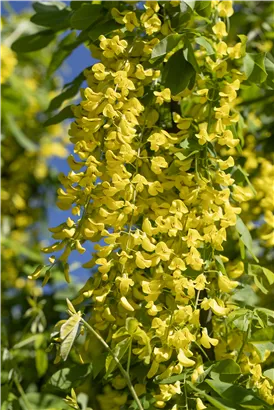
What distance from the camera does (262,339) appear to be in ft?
3.13

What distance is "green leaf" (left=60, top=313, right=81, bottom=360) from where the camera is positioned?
0.84 meters

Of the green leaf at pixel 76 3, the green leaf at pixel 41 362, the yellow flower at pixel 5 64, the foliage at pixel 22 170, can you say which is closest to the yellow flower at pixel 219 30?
the green leaf at pixel 76 3

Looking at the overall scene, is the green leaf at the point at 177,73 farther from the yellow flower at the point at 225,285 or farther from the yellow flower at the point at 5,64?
the yellow flower at the point at 5,64

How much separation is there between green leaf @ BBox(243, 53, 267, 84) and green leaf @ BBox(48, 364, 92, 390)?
52cm

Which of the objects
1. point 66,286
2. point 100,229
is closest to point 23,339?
point 66,286

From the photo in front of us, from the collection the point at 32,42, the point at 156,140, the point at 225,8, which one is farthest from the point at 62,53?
the point at 156,140

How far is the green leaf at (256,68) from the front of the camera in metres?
1.07

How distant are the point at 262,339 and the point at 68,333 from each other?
26 cm

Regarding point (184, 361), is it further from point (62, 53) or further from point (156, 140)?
point (62, 53)

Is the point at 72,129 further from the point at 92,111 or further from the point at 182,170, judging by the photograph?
the point at 182,170

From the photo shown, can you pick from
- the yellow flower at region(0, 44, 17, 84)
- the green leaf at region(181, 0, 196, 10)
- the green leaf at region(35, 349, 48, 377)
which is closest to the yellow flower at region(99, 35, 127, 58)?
the green leaf at region(181, 0, 196, 10)

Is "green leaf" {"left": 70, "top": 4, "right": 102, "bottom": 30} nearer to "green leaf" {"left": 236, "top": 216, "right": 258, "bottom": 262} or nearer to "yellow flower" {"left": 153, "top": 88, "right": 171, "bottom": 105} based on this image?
"yellow flower" {"left": 153, "top": 88, "right": 171, "bottom": 105}

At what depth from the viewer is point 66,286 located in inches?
84.2

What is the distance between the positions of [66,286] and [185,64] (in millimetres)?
1190
